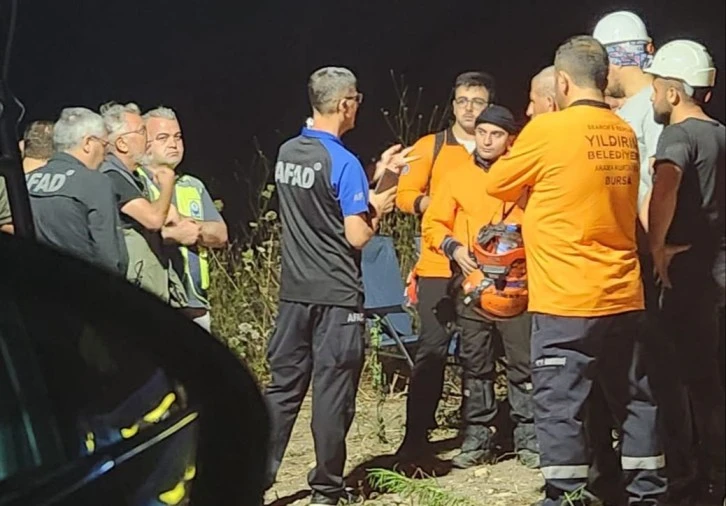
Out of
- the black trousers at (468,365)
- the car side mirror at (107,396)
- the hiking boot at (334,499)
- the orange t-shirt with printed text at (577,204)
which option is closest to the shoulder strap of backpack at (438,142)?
the orange t-shirt with printed text at (577,204)

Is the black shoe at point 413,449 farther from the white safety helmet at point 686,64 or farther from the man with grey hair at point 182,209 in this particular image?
the white safety helmet at point 686,64

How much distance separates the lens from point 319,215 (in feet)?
8.73

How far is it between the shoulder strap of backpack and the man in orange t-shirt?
0.66 ft

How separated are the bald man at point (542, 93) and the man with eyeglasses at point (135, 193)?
0.83 meters

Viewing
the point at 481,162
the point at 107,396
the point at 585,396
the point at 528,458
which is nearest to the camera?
the point at 107,396

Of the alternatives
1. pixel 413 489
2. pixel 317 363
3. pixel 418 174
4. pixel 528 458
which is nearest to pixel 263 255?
pixel 317 363

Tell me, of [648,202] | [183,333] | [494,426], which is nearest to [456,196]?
[648,202]

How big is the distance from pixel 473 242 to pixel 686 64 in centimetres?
64

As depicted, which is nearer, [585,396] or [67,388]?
[67,388]

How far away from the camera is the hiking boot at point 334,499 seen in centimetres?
281

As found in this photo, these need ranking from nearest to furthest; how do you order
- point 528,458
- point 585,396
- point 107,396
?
point 107,396 → point 585,396 → point 528,458

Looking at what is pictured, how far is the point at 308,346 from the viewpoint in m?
2.74

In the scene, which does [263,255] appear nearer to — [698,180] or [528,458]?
[528,458]

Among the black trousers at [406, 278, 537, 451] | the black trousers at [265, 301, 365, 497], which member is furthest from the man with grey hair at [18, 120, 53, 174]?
the black trousers at [406, 278, 537, 451]
